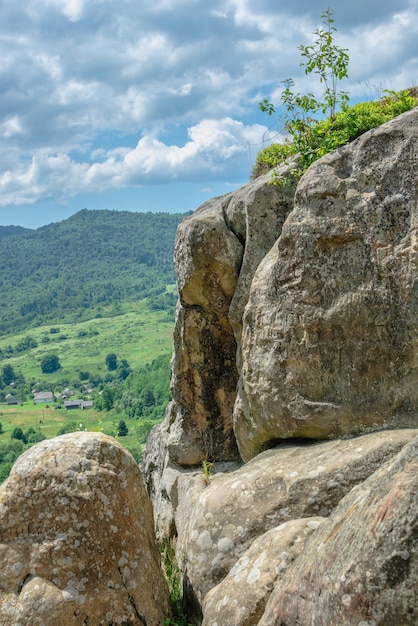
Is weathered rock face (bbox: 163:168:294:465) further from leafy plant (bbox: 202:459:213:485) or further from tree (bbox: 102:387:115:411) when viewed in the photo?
tree (bbox: 102:387:115:411)

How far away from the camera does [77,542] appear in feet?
32.9

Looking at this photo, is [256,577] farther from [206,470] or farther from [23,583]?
[206,470]

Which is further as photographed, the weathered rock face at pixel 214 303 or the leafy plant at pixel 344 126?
the weathered rock face at pixel 214 303

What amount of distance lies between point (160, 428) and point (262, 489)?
11.1 metres

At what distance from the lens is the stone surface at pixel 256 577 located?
330 inches

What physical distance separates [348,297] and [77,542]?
573 centimetres

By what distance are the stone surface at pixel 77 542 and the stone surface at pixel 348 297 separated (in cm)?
314

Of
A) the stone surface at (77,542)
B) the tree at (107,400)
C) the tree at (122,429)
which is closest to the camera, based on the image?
the stone surface at (77,542)

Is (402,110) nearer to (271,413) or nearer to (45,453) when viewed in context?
(271,413)

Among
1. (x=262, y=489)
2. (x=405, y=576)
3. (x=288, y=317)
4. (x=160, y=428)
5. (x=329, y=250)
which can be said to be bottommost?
(x=160, y=428)

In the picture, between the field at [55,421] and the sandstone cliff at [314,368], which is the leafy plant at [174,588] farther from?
the field at [55,421]

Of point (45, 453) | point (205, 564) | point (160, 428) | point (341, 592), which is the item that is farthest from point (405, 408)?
point (160, 428)

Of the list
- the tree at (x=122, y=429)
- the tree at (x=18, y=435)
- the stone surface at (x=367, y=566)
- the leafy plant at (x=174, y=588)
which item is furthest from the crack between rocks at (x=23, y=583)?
the tree at (x=18, y=435)

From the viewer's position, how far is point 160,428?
2136 centimetres
